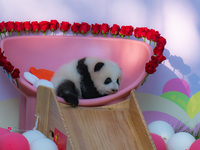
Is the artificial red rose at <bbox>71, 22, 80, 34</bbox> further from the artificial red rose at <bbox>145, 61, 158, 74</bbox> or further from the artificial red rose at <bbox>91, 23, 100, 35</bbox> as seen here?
the artificial red rose at <bbox>145, 61, 158, 74</bbox>

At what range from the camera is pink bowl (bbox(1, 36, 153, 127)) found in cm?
Answer: 195

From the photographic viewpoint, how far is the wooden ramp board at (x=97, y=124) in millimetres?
1441

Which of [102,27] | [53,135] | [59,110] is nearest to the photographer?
[59,110]

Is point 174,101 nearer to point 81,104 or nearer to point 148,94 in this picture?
point 148,94

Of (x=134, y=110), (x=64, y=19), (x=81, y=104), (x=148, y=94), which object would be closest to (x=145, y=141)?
(x=134, y=110)

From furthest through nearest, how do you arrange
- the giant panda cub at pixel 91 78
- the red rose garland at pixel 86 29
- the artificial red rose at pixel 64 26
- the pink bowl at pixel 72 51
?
the artificial red rose at pixel 64 26 < the red rose garland at pixel 86 29 < the pink bowl at pixel 72 51 < the giant panda cub at pixel 91 78

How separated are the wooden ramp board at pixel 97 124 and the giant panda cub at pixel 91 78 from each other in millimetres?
127

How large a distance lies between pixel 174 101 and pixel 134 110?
2.62 feet

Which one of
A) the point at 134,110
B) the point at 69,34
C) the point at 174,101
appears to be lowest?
the point at 174,101

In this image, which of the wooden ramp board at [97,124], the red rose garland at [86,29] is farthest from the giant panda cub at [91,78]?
the red rose garland at [86,29]

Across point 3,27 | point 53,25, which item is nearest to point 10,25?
point 3,27

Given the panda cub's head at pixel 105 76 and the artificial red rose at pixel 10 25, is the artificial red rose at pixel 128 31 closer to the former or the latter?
the panda cub's head at pixel 105 76

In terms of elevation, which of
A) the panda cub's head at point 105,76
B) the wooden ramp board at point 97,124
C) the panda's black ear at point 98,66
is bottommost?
the wooden ramp board at point 97,124

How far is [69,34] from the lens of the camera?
2.21 m
